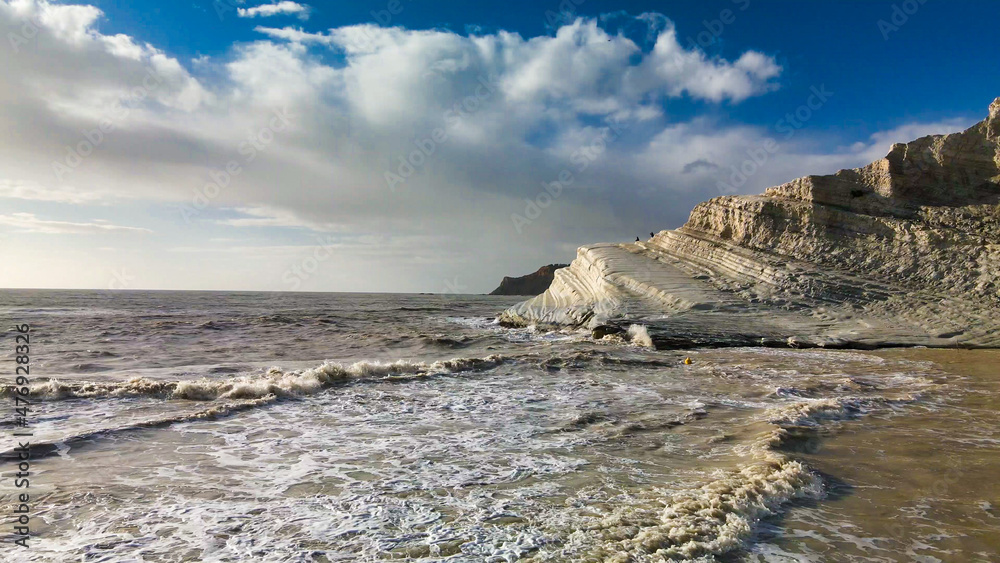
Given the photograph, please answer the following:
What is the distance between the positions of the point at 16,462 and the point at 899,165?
85.4 feet

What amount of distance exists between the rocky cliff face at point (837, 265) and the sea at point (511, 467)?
190 inches

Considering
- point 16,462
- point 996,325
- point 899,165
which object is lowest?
point 16,462

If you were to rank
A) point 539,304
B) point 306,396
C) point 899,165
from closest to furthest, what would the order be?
point 306,396 → point 899,165 → point 539,304

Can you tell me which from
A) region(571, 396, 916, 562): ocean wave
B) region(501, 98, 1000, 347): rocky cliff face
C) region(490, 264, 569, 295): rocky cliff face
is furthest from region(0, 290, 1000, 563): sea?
region(490, 264, 569, 295): rocky cliff face

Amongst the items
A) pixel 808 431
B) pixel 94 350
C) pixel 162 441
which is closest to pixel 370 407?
pixel 162 441

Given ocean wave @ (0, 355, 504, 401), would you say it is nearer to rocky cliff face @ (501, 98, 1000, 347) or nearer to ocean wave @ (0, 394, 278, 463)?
ocean wave @ (0, 394, 278, 463)

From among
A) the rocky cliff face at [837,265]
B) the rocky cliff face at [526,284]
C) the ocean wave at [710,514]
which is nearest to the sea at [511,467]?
the ocean wave at [710,514]

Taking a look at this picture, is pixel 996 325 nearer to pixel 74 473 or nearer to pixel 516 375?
pixel 516 375

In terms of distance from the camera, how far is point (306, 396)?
31.2ft

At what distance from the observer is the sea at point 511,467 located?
12.3 feet

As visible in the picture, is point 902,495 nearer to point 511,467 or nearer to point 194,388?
point 511,467

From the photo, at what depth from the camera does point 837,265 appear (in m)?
19.4

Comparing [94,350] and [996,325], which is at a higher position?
[996,325]

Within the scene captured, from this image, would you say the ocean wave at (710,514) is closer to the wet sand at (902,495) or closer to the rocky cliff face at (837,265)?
the wet sand at (902,495)
